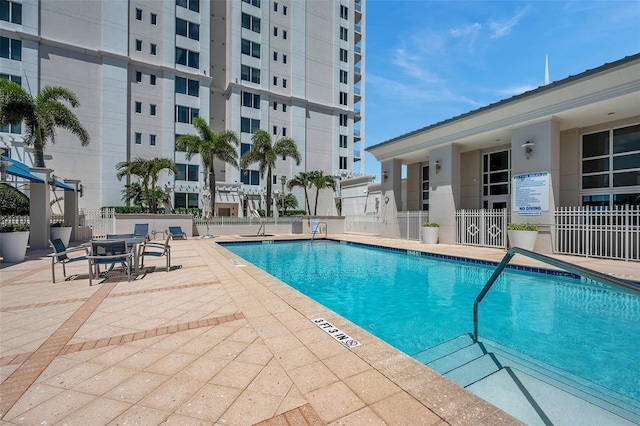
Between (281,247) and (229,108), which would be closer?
(281,247)

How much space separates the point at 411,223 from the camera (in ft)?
50.6

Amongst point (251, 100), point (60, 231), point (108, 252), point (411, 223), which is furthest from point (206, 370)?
point (251, 100)

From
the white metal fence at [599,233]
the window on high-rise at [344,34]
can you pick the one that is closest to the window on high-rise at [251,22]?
the window on high-rise at [344,34]

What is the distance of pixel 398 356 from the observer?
8.54ft

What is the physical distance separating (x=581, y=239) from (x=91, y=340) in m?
13.1

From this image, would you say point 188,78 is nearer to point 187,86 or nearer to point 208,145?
point 187,86

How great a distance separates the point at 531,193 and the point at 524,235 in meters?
1.57

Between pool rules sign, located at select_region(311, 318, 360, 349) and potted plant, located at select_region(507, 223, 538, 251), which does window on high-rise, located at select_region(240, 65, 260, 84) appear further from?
pool rules sign, located at select_region(311, 318, 360, 349)

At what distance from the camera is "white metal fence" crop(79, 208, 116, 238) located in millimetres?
14898

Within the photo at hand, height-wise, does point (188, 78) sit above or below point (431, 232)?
above

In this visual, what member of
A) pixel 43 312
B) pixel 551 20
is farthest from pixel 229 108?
pixel 43 312

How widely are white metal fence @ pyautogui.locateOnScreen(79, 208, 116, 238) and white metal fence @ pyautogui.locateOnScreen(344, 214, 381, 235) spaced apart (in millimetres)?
14517

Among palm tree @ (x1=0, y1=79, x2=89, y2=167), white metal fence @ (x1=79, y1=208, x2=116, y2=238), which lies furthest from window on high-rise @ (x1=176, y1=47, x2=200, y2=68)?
white metal fence @ (x1=79, y1=208, x2=116, y2=238)

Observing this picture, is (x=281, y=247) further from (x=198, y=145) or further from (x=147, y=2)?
(x=147, y=2)
